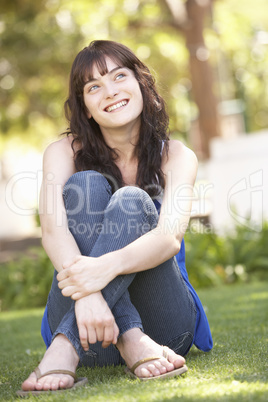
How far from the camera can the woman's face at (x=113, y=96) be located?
8.49ft

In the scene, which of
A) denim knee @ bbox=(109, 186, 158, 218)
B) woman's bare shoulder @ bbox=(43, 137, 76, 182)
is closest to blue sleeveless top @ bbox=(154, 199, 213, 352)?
denim knee @ bbox=(109, 186, 158, 218)

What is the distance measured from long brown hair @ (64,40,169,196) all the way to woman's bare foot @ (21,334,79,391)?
0.78 meters

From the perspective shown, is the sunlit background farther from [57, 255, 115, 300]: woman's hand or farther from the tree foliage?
[57, 255, 115, 300]: woman's hand

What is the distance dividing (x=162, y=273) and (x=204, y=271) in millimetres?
3577

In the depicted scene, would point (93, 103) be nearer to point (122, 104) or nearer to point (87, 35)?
point (122, 104)

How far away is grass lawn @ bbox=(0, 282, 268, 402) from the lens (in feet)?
5.76

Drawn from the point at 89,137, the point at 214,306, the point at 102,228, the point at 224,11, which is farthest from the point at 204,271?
the point at 224,11

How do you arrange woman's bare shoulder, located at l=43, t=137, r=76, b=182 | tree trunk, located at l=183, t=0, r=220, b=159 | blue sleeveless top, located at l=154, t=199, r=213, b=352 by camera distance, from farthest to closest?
tree trunk, located at l=183, t=0, r=220, b=159
woman's bare shoulder, located at l=43, t=137, r=76, b=182
blue sleeveless top, located at l=154, t=199, r=213, b=352

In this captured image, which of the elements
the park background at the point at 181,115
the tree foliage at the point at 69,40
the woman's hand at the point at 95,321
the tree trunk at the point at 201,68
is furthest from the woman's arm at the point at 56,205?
the tree foliage at the point at 69,40

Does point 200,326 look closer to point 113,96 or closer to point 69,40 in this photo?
point 113,96

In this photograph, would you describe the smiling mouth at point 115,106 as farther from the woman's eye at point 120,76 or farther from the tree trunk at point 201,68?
the tree trunk at point 201,68

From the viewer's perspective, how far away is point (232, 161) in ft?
26.0

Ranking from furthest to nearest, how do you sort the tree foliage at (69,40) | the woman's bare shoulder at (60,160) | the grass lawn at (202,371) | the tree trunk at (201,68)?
1. the tree foliage at (69,40)
2. the tree trunk at (201,68)
3. the woman's bare shoulder at (60,160)
4. the grass lawn at (202,371)

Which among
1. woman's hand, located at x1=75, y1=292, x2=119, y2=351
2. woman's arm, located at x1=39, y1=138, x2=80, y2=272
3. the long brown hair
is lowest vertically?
woman's hand, located at x1=75, y1=292, x2=119, y2=351
